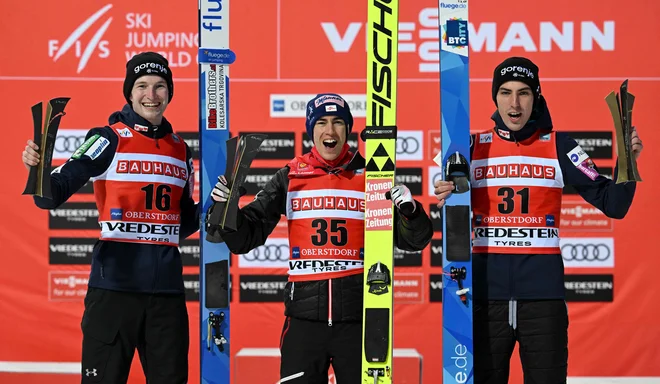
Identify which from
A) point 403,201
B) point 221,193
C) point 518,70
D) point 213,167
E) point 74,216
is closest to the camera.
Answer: point 403,201

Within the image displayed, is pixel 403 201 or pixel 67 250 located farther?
pixel 67 250

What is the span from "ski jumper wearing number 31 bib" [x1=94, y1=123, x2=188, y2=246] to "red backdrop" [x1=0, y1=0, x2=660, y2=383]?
2.51 metres

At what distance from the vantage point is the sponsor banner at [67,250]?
20.5ft

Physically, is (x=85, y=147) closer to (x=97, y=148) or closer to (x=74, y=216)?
(x=97, y=148)

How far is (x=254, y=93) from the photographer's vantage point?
20.3 feet

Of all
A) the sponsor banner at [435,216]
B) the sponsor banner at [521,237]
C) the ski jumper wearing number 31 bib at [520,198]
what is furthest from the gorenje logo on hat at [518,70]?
the sponsor banner at [435,216]

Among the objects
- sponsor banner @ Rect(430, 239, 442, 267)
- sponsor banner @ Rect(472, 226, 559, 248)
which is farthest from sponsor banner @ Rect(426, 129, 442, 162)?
sponsor banner @ Rect(472, 226, 559, 248)

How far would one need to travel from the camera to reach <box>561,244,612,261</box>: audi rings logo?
617 cm

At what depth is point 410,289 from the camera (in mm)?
6184

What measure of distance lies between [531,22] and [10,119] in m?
4.03

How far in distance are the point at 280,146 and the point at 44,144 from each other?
2973mm

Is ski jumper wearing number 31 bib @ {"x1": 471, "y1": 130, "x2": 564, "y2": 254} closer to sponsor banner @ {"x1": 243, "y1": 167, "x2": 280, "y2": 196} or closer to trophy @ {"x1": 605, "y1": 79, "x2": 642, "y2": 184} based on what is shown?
trophy @ {"x1": 605, "y1": 79, "x2": 642, "y2": 184}

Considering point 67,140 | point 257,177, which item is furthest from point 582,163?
point 67,140

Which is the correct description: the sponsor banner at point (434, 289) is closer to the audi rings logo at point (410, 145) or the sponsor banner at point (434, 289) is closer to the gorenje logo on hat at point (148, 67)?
the audi rings logo at point (410, 145)
